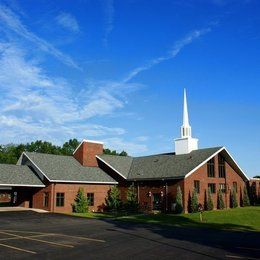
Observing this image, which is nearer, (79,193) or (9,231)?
(9,231)

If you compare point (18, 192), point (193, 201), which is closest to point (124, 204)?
point (193, 201)

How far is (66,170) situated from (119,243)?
82.4ft

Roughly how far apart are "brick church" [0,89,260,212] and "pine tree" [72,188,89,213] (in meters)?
0.63

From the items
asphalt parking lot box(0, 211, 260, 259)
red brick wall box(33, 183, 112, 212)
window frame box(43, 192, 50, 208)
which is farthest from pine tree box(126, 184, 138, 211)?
asphalt parking lot box(0, 211, 260, 259)

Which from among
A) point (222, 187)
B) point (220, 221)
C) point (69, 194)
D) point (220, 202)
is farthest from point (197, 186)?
point (69, 194)

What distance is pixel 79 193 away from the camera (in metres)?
41.5

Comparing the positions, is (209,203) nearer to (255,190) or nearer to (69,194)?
(255,190)

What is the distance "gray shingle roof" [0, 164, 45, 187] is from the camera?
38.9 meters

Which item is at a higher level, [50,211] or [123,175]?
[123,175]

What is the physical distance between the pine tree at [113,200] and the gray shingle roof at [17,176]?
7.81 meters

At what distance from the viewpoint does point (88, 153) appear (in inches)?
1897

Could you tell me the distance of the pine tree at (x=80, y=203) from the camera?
1604 inches

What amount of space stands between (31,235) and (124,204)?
22.6 metres

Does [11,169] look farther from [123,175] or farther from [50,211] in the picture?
[123,175]
